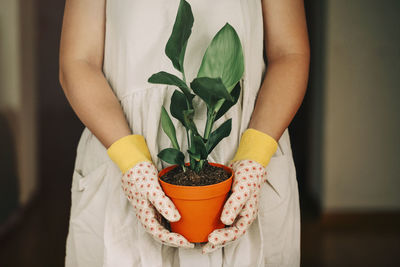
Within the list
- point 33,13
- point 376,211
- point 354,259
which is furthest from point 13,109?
point 376,211

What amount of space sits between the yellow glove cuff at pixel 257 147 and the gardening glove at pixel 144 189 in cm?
15

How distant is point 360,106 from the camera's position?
2.23 metres

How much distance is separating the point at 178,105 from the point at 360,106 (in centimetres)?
188

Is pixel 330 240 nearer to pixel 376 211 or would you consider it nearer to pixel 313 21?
pixel 376 211

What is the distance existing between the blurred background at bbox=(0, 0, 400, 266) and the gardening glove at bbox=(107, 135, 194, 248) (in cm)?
152

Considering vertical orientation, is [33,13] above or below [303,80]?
above

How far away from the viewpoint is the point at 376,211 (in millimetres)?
2289

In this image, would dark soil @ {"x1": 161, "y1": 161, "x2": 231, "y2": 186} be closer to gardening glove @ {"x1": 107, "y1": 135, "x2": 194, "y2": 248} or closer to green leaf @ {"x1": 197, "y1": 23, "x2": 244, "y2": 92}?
gardening glove @ {"x1": 107, "y1": 135, "x2": 194, "y2": 248}

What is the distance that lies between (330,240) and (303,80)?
5.58 ft

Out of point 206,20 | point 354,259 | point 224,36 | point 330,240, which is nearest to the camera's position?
point 224,36

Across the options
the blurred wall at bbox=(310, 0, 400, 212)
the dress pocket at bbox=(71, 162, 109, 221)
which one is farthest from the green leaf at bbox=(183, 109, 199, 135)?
the blurred wall at bbox=(310, 0, 400, 212)

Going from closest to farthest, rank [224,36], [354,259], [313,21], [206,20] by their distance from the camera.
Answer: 1. [224,36]
2. [206,20]
3. [354,259]
4. [313,21]

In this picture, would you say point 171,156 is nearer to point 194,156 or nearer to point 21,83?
point 194,156

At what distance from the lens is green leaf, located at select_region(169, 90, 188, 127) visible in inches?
23.5
